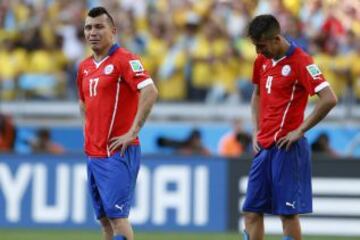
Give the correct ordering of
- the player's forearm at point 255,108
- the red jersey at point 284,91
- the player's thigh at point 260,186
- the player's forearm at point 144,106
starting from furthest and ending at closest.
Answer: the player's forearm at point 255,108 → the player's thigh at point 260,186 → the red jersey at point 284,91 → the player's forearm at point 144,106

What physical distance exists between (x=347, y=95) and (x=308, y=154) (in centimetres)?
719

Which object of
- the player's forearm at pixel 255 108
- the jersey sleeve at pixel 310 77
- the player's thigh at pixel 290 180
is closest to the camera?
the jersey sleeve at pixel 310 77

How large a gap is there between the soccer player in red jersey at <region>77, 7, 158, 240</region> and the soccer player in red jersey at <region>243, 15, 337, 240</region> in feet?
3.59

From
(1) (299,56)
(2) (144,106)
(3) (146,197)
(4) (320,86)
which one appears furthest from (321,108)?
(3) (146,197)

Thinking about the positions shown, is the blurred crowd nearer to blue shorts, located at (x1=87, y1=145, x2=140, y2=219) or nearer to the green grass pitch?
the green grass pitch

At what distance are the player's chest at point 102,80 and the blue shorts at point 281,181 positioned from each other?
152 centimetres

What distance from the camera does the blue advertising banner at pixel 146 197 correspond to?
14.2m

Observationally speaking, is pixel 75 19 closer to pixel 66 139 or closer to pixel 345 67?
pixel 66 139

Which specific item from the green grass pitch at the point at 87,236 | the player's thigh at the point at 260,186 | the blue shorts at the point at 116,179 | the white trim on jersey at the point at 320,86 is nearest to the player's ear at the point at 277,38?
the white trim on jersey at the point at 320,86

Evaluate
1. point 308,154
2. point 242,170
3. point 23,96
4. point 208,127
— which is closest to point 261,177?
point 308,154

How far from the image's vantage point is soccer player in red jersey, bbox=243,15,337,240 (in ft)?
29.1

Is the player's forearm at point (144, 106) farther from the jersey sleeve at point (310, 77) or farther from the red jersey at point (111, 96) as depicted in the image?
the jersey sleeve at point (310, 77)

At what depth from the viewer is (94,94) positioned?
28.4 ft

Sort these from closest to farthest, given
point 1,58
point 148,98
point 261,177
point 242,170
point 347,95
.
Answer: point 148,98
point 261,177
point 242,170
point 347,95
point 1,58
